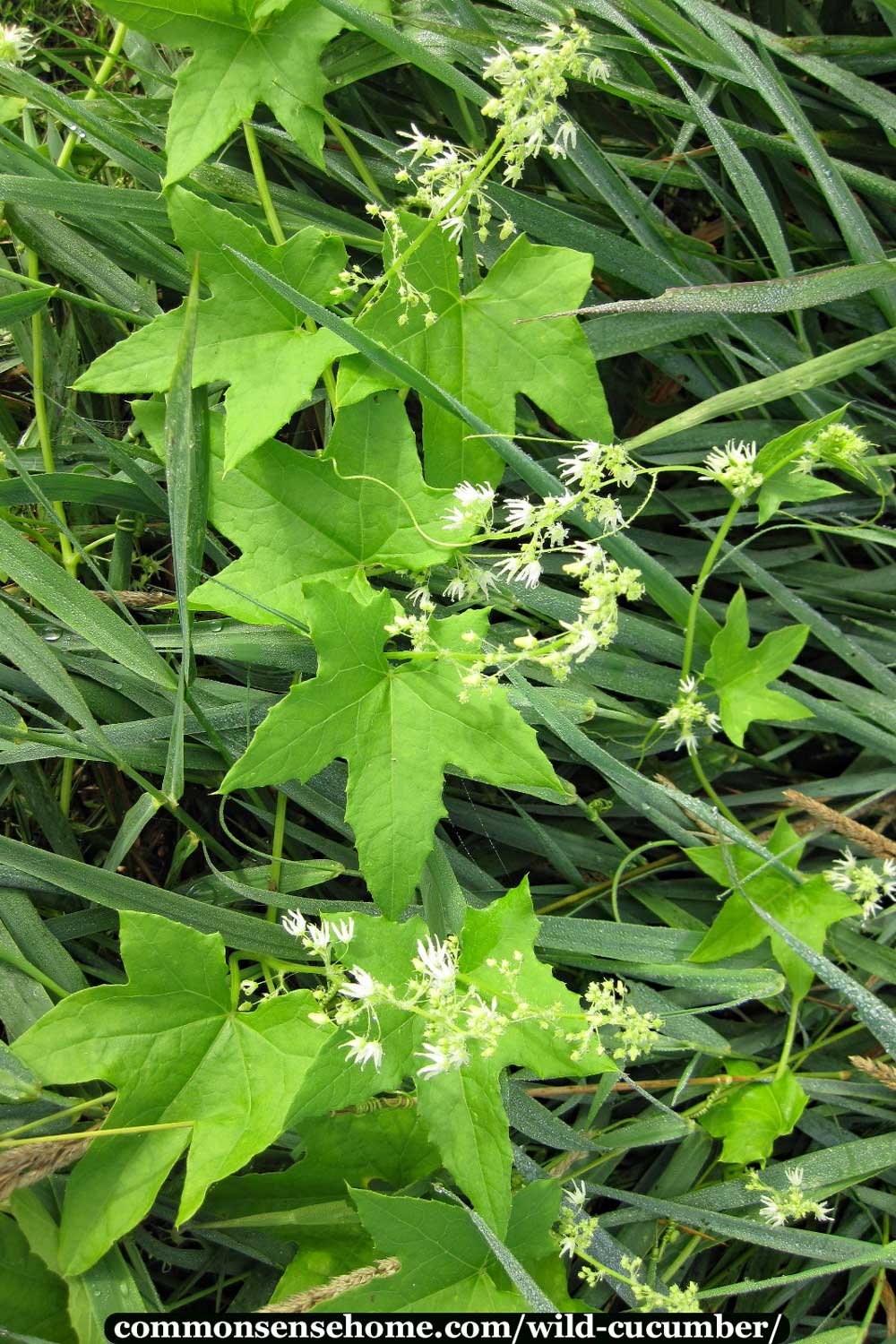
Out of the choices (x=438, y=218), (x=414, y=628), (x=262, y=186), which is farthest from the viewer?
(x=262, y=186)

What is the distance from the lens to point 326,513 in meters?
1.52

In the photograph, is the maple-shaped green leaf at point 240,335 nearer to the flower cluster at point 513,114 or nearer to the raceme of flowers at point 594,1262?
the flower cluster at point 513,114

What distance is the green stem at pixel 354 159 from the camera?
179cm

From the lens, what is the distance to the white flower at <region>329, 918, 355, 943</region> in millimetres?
1367

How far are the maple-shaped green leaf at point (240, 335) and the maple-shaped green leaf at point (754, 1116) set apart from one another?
1509 millimetres

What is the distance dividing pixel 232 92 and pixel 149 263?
0.37m

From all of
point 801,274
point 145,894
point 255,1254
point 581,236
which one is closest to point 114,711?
point 145,894

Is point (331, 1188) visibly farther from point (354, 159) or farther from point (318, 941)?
point (354, 159)

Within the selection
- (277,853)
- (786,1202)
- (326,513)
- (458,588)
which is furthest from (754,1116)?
(326,513)

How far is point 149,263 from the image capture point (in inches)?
70.2

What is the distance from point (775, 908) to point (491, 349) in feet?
3.76

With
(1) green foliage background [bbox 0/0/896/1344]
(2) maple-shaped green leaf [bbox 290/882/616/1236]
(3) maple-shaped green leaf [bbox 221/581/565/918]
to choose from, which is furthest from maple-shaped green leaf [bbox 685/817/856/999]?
(3) maple-shaped green leaf [bbox 221/581/565/918]

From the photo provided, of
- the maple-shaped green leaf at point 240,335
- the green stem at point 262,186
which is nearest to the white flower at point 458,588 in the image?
the maple-shaped green leaf at point 240,335

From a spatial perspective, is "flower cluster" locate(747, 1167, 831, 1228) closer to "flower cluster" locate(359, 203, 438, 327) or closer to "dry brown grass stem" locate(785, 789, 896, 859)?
"dry brown grass stem" locate(785, 789, 896, 859)
